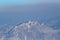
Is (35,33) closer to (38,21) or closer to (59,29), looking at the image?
(38,21)

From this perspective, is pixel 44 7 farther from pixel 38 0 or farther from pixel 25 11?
pixel 25 11

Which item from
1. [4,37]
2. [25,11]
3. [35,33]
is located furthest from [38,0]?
[4,37]

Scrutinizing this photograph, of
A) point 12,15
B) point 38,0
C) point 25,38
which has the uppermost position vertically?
point 38,0

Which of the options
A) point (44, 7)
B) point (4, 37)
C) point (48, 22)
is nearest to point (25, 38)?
point (4, 37)

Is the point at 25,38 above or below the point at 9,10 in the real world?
below

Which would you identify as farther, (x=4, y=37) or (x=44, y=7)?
(x=44, y=7)

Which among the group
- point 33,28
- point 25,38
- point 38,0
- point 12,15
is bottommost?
point 25,38
